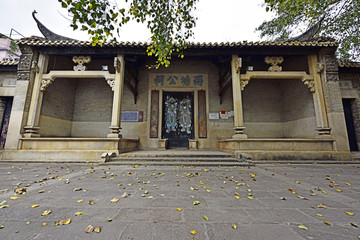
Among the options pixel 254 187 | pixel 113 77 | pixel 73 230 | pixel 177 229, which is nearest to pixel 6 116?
pixel 113 77

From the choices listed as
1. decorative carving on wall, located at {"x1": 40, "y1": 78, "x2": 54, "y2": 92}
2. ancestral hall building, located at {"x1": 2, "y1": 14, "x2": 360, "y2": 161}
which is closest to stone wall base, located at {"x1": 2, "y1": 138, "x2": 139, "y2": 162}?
ancestral hall building, located at {"x1": 2, "y1": 14, "x2": 360, "y2": 161}

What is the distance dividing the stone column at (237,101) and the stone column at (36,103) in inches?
281

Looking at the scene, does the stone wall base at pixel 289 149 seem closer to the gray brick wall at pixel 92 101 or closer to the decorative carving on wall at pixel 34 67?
the gray brick wall at pixel 92 101

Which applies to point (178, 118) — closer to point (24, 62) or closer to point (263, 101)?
point (263, 101)

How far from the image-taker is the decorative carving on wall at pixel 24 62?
5.57 metres

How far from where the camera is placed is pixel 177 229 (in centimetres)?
127

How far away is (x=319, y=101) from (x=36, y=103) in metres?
10.4

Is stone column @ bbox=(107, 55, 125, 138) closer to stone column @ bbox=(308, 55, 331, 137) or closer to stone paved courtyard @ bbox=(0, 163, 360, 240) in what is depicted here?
stone paved courtyard @ bbox=(0, 163, 360, 240)

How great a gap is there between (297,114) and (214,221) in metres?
7.58

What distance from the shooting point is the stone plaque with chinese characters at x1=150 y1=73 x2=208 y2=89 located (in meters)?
8.05

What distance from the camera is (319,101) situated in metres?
5.61

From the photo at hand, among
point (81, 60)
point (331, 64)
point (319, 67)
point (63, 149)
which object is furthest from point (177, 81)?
point (331, 64)

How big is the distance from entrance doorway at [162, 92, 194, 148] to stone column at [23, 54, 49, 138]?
16.1 feet

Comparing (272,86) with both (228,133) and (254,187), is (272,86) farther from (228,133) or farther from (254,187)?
(254,187)
